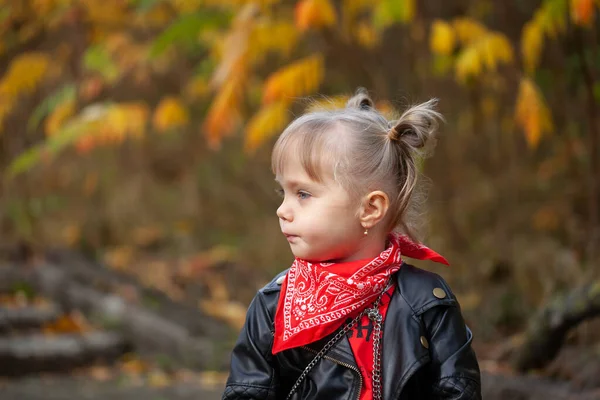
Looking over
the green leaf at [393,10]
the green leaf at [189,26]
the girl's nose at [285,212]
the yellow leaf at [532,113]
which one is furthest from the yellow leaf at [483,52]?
the girl's nose at [285,212]

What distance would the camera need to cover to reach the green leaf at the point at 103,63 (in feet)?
23.0

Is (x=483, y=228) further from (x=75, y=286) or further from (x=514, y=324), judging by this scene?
(x=75, y=286)

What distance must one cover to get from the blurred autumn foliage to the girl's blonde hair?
1689 millimetres

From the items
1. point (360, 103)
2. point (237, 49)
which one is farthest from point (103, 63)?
point (360, 103)

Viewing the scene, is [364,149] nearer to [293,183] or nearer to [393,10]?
[293,183]

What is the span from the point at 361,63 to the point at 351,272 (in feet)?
14.3

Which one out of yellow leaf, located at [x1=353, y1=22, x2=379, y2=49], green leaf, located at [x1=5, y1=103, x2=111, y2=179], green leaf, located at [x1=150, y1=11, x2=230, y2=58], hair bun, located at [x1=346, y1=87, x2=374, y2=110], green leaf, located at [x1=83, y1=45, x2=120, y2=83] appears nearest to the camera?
hair bun, located at [x1=346, y1=87, x2=374, y2=110]

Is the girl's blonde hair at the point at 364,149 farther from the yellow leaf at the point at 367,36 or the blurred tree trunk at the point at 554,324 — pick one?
the yellow leaf at the point at 367,36

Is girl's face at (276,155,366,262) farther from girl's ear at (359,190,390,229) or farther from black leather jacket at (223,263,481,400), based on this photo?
black leather jacket at (223,263,481,400)

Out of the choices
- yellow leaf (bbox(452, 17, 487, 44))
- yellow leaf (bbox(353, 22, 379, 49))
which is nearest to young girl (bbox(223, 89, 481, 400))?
yellow leaf (bbox(452, 17, 487, 44))

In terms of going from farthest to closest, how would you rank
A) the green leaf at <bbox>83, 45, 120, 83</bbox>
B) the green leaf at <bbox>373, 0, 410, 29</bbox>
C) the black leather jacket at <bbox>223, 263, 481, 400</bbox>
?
1. the green leaf at <bbox>83, 45, 120, 83</bbox>
2. the green leaf at <bbox>373, 0, 410, 29</bbox>
3. the black leather jacket at <bbox>223, 263, 481, 400</bbox>

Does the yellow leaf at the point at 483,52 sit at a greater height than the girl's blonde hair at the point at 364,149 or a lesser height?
greater

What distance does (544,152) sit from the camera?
682 cm

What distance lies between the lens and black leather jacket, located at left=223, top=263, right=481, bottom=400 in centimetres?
195
